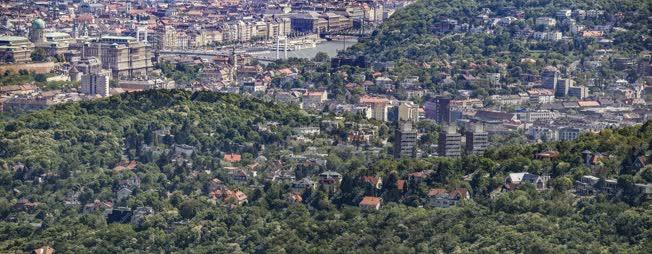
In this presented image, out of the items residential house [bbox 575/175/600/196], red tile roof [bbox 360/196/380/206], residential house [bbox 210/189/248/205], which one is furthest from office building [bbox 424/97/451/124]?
residential house [bbox 575/175/600/196]

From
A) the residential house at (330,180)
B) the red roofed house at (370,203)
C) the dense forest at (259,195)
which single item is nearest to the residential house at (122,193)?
the dense forest at (259,195)

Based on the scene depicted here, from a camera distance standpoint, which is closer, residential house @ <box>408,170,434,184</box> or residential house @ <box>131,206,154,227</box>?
residential house @ <box>408,170,434,184</box>

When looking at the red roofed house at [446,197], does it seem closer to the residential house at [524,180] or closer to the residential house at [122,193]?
the residential house at [524,180]

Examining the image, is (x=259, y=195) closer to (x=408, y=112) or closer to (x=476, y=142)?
(x=476, y=142)

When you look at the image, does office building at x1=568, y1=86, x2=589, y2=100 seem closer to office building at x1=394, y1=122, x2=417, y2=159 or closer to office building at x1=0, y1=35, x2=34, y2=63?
office building at x1=394, y1=122, x2=417, y2=159

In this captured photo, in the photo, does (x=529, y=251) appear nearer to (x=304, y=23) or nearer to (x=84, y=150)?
(x=84, y=150)

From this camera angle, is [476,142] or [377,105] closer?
[476,142]

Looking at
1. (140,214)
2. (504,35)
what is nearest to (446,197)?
(140,214)
